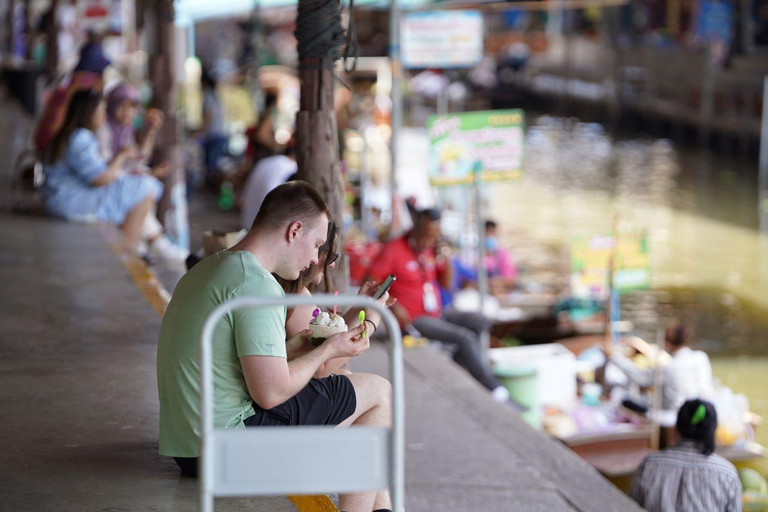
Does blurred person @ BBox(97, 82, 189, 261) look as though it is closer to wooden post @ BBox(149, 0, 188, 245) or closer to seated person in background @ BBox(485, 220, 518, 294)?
wooden post @ BBox(149, 0, 188, 245)

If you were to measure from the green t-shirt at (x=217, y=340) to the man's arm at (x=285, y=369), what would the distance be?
0.05 meters

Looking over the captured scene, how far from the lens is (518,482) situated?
631cm

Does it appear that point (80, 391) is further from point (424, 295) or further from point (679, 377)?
point (679, 377)

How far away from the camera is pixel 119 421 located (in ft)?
16.8

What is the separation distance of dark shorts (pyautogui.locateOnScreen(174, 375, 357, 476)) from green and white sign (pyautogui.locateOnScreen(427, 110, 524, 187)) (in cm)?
585

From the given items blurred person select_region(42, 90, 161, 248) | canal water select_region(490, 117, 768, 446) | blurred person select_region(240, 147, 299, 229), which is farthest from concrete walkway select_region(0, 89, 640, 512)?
canal water select_region(490, 117, 768, 446)

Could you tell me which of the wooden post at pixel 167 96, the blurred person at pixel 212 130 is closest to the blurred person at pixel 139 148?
the wooden post at pixel 167 96

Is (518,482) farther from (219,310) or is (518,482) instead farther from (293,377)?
Answer: (219,310)

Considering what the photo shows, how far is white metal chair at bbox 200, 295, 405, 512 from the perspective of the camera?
9.84ft

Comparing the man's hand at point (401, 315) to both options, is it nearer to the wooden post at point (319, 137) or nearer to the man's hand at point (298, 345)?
the wooden post at point (319, 137)

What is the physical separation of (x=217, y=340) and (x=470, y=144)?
6501mm

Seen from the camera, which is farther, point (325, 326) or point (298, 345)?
point (298, 345)

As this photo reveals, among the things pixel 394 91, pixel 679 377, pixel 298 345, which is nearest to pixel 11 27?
pixel 394 91

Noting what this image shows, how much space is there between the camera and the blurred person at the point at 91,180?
966 centimetres
